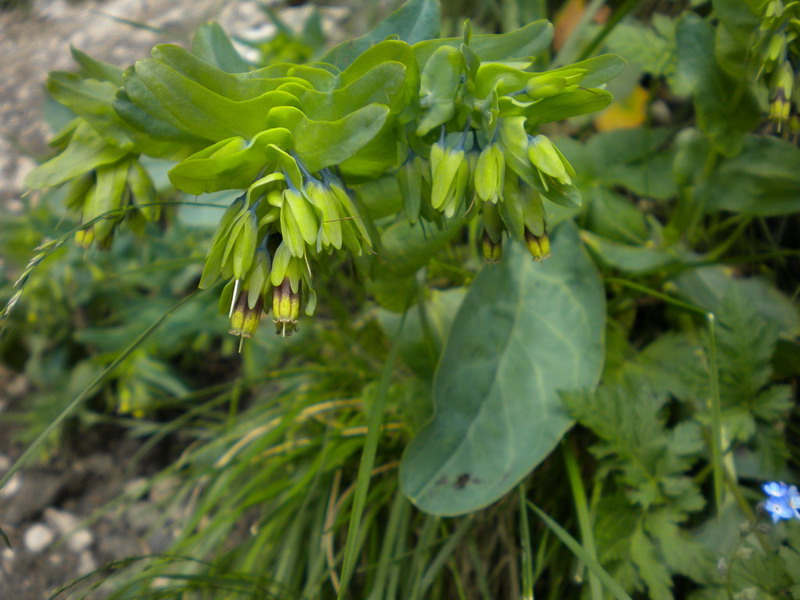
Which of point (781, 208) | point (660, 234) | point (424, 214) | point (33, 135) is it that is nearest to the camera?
point (424, 214)

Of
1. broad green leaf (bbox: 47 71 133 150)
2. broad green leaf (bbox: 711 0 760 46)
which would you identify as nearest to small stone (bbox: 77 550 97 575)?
broad green leaf (bbox: 47 71 133 150)

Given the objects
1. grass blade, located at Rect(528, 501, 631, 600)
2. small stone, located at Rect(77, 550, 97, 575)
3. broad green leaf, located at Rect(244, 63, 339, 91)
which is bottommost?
small stone, located at Rect(77, 550, 97, 575)

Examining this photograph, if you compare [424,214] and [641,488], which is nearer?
[424,214]

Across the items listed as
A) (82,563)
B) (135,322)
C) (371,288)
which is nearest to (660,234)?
(371,288)

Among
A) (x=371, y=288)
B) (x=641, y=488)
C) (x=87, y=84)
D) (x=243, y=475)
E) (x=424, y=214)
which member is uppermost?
(x=87, y=84)

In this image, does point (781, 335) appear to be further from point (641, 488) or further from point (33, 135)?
point (33, 135)

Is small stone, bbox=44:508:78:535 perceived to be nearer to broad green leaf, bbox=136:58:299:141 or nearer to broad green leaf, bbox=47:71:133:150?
broad green leaf, bbox=47:71:133:150

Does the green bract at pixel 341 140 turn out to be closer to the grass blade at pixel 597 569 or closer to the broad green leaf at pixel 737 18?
the broad green leaf at pixel 737 18
